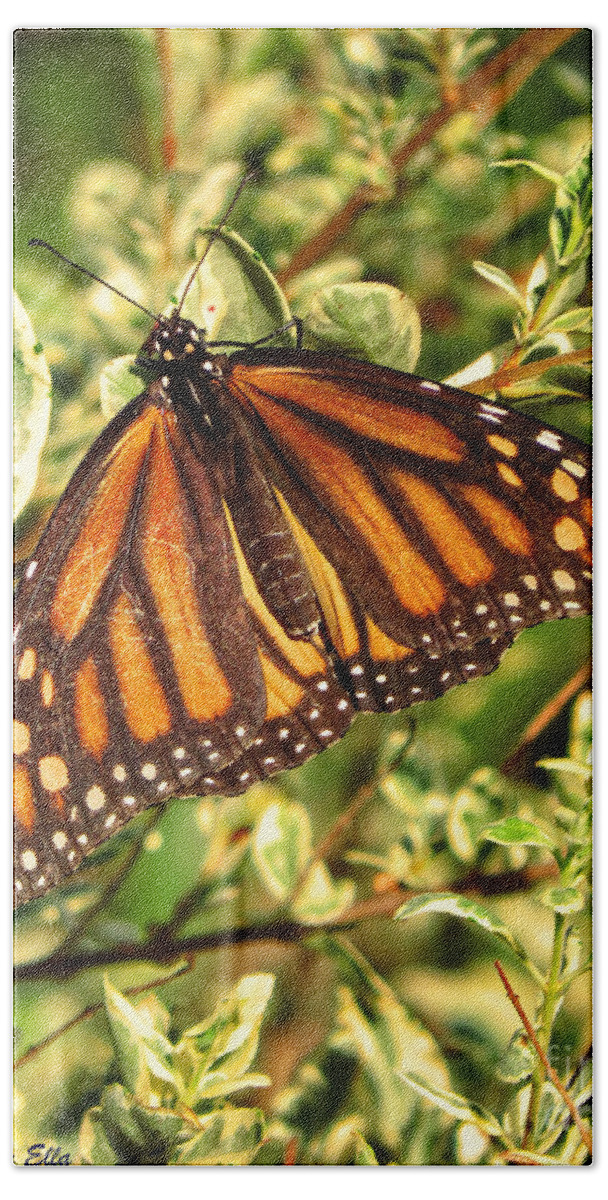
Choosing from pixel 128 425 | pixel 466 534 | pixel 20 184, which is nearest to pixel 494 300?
pixel 466 534

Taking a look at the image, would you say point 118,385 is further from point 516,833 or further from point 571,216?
point 516,833

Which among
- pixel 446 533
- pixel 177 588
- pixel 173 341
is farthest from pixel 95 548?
pixel 446 533

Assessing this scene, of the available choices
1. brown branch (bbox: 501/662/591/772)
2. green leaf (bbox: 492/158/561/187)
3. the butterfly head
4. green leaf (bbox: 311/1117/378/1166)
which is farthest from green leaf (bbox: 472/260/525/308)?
green leaf (bbox: 311/1117/378/1166)

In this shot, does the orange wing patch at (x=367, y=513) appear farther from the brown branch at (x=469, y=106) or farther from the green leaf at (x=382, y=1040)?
the green leaf at (x=382, y=1040)

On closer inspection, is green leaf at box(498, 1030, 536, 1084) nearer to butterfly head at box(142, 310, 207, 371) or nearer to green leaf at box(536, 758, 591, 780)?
green leaf at box(536, 758, 591, 780)


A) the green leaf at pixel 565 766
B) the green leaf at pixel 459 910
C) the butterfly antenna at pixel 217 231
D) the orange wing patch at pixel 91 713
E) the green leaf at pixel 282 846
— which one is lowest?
the green leaf at pixel 459 910

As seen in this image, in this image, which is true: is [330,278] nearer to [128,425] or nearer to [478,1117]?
[128,425]

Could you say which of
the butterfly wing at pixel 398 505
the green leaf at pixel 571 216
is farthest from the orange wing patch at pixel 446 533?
the green leaf at pixel 571 216
